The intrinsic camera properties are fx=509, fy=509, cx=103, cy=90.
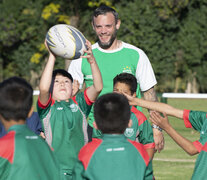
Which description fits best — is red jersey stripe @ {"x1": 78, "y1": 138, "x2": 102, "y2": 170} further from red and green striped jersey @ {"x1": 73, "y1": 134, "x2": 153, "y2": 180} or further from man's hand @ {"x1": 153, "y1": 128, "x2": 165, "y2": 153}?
man's hand @ {"x1": 153, "y1": 128, "x2": 165, "y2": 153}

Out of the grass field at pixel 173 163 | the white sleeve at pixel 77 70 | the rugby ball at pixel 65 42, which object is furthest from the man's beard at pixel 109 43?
the grass field at pixel 173 163

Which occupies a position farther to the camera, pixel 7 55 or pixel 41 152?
pixel 7 55

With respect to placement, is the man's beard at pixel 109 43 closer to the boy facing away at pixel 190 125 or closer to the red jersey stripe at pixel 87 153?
the boy facing away at pixel 190 125

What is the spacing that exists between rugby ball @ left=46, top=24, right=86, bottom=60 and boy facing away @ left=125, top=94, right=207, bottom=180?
3.61 ft

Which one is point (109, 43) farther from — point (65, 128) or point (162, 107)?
point (162, 107)

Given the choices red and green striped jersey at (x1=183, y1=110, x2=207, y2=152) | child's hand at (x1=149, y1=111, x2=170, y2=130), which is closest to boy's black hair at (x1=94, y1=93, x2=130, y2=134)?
child's hand at (x1=149, y1=111, x2=170, y2=130)

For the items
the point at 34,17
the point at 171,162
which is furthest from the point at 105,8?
the point at 34,17

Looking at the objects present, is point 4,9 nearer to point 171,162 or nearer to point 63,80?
point 171,162

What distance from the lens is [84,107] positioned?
6.68 meters

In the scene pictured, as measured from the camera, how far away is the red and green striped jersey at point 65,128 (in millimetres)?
6391

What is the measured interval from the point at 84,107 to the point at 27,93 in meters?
2.25

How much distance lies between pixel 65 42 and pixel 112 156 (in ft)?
8.21

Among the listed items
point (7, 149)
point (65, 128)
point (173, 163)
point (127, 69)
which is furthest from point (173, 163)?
point (7, 149)

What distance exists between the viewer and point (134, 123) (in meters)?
6.70
